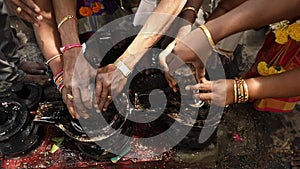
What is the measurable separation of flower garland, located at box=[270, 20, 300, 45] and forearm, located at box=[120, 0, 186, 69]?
583 mm

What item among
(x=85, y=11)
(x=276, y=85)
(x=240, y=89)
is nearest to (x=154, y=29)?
(x=240, y=89)

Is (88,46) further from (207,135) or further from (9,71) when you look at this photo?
(207,135)

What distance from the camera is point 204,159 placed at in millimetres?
1963

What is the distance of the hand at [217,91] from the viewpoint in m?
1.59

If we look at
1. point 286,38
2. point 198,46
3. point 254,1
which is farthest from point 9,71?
point 286,38

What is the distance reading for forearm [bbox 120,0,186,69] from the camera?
158 cm

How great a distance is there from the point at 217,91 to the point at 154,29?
0.39m

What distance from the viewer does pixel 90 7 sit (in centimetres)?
216

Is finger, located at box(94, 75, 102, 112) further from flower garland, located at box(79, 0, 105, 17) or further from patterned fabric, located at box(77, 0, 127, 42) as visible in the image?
flower garland, located at box(79, 0, 105, 17)

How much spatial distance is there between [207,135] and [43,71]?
45.6 inches

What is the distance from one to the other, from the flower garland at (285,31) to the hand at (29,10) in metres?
1.20

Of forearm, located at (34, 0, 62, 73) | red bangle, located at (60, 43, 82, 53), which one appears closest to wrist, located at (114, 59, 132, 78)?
red bangle, located at (60, 43, 82, 53)

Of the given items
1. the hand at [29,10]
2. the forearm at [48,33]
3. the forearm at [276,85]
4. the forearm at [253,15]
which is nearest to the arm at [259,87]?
the forearm at [276,85]

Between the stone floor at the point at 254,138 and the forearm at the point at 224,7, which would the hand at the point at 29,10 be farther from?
the stone floor at the point at 254,138
